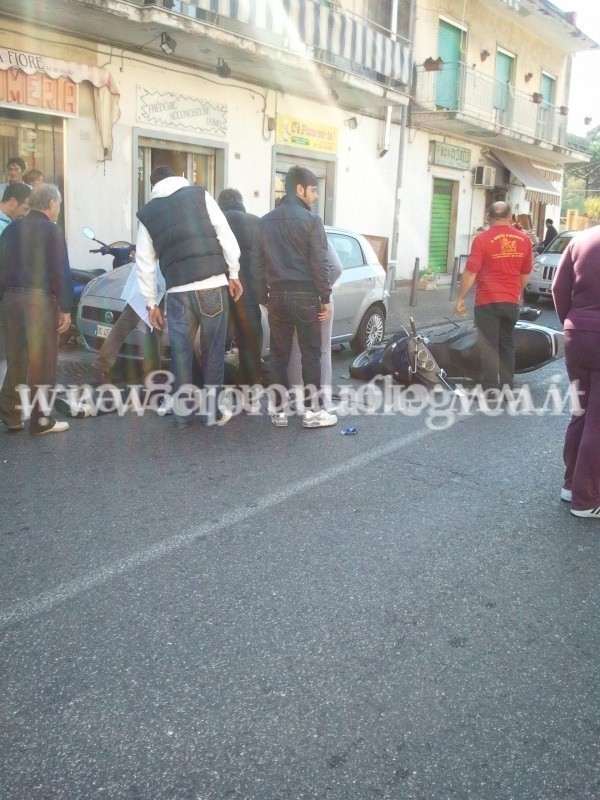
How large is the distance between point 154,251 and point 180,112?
8040 mm

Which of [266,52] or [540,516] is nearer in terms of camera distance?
[540,516]

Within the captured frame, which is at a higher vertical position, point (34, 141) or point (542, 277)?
point (34, 141)

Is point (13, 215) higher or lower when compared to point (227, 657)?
higher

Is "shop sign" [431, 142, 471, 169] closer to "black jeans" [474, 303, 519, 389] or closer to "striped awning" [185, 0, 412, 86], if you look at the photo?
"striped awning" [185, 0, 412, 86]

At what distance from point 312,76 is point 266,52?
1900 millimetres

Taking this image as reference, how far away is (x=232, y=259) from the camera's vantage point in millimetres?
6180

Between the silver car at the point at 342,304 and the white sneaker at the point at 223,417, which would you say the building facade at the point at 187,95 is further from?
the white sneaker at the point at 223,417

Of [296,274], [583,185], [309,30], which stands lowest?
[296,274]

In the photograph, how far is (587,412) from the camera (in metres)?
4.49

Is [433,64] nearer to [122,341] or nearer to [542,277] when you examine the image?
[542,277]

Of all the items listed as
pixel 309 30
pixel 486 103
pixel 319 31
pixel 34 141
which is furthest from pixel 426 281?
pixel 34 141

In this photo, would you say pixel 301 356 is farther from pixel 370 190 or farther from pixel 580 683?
pixel 370 190

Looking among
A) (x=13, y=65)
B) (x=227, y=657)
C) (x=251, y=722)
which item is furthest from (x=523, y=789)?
(x=13, y=65)

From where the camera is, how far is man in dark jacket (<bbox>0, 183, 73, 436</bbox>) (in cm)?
571
